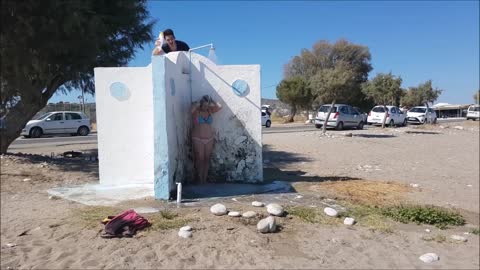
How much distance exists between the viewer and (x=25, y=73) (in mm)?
11602

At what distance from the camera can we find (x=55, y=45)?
1052 centimetres

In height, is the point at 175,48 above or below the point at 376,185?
above

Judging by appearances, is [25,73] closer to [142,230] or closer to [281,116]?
[142,230]

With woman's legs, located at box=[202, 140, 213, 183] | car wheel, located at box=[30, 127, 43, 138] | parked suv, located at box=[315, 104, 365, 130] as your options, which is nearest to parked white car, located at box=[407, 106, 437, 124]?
parked suv, located at box=[315, 104, 365, 130]

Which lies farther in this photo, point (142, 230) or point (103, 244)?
point (142, 230)

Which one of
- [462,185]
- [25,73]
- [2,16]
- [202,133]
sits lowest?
[462,185]

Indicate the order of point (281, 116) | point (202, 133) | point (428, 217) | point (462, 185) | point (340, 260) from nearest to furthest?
point (340, 260) → point (428, 217) → point (202, 133) → point (462, 185) → point (281, 116)

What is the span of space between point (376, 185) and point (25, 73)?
28.5 ft

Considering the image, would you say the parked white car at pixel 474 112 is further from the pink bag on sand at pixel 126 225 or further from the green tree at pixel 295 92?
the pink bag on sand at pixel 126 225

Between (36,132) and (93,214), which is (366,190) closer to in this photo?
(93,214)

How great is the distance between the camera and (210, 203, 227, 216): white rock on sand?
6.83 metres

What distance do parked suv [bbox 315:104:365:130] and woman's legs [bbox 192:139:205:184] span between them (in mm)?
20902

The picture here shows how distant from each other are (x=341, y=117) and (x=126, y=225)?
24.7 metres

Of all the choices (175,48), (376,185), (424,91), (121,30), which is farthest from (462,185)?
(424,91)
